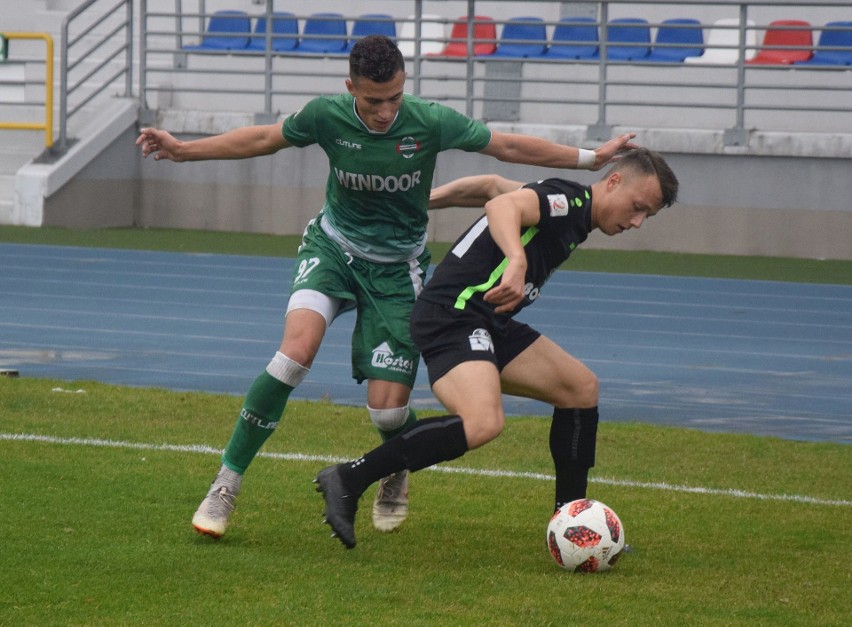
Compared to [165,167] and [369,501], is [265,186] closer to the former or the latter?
[165,167]

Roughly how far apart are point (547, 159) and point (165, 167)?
17678 mm

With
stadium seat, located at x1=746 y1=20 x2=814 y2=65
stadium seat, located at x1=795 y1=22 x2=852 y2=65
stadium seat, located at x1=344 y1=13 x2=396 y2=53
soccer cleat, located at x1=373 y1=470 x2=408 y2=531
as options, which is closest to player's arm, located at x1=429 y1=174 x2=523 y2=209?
soccer cleat, located at x1=373 y1=470 x2=408 y2=531

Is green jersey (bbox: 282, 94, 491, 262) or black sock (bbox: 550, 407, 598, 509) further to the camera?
green jersey (bbox: 282, 94, 491, 262)

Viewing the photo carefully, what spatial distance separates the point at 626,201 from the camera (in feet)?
18.1

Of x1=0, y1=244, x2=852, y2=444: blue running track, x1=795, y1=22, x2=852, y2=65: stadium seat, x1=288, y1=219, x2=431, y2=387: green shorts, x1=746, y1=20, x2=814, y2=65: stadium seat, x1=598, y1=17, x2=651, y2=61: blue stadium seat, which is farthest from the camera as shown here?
x1=598, y1=17, x2=651, y2=61: blue stadium seat

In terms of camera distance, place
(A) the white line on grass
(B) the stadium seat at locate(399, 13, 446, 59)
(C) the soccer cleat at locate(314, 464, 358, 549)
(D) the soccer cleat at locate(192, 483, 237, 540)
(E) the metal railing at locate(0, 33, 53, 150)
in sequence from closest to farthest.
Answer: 1. (C) the soccer cleat at locate(314, 464, 358, 549)
2. (D) the soccer cleat at locate(192, 483, 237, 540)
3. (A) the white line on grass
4. (E) the metal railing at locate(0, 33, 53, 150)
5. (B) the stadium seat at locate(399, 13, 446, 59)

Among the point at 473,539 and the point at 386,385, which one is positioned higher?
the point at 386,385

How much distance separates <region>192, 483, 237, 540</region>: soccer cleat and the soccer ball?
1.26 m

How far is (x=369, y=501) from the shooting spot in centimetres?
674

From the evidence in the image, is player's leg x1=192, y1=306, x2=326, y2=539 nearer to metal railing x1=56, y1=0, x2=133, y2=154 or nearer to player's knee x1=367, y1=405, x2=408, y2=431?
player's knee x1=367, y1=405, x2=408, y2=431

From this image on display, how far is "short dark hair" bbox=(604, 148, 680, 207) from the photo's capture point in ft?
18.1

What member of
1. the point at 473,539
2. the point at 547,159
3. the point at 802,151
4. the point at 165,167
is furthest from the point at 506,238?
the point at 165,167

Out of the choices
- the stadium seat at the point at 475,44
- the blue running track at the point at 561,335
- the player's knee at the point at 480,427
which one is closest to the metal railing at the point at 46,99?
the blue running track at the point at 561,335

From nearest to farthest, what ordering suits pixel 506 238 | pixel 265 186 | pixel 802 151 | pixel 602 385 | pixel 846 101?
1. pixel 506 238
2. pixel 602 385
3. pixel 802 151
4. pixel 846 101
5. pixel 265 186
